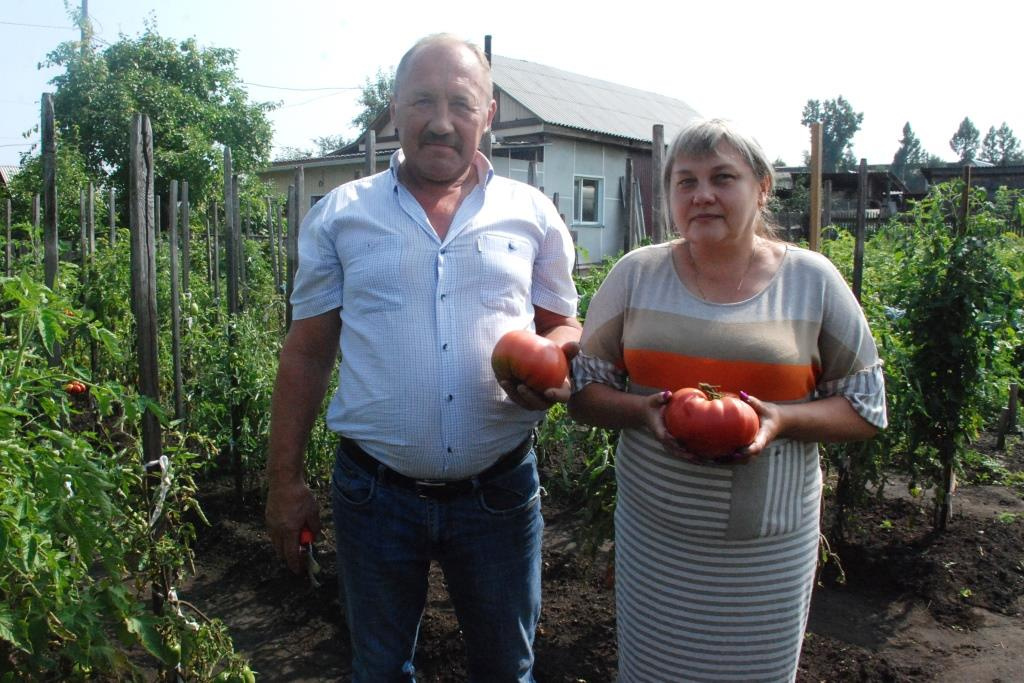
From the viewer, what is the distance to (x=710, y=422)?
1512 mm

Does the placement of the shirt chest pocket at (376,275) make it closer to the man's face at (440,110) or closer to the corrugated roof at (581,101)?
the man's face at (440,110)

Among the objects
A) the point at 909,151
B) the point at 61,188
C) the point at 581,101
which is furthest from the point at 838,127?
the point at 61,188

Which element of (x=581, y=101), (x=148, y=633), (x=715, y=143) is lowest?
(x=148, y=633)

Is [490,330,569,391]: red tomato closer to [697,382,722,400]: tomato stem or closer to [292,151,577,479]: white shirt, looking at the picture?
[292,151,577,479]: white shirt

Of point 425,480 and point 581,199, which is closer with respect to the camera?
point 425,480

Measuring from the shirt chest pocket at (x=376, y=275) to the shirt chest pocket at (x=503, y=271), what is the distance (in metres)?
0.19

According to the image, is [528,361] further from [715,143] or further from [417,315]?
[715,143]

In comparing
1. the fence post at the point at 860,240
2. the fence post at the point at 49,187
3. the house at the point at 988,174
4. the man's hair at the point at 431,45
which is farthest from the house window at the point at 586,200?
the man's hair at the point at 431,45

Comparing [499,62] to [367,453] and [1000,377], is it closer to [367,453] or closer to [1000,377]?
[1000,377]

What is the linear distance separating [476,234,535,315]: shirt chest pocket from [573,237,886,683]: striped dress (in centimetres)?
27

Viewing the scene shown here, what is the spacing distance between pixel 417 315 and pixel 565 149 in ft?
56.9

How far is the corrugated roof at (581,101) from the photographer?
62.6 feet

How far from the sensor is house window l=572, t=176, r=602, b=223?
18984 millimetres

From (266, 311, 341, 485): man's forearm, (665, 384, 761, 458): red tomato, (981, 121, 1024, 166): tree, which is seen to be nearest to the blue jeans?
(266, 311, 341, 485): man's forearm
